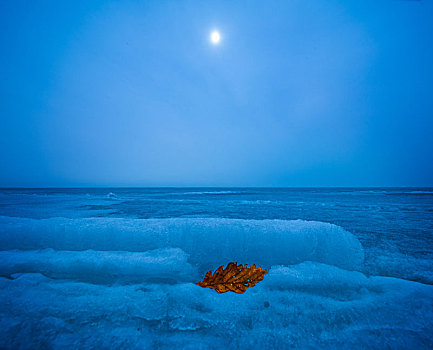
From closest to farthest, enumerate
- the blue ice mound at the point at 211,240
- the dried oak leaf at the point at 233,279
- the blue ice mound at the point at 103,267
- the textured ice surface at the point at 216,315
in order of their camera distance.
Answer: the textured ice surface at the point at 216,315, the dried oak leaf at the point at 233,279, the blue ice mound at the point at 103,267, the blue ice mound at the point at 211,240

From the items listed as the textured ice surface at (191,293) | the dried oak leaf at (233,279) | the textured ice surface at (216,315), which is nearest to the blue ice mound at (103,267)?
the textured ice surface at (191,293)

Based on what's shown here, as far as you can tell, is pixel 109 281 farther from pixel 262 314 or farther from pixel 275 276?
pixel 275 276

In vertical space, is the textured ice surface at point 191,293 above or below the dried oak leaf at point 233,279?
above

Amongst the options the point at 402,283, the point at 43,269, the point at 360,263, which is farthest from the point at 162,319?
the point at 360,263

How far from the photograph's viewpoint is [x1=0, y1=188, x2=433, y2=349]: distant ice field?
3.69ft

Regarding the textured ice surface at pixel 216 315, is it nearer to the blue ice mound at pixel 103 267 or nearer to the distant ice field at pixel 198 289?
the distant ice field at pixel 198 289

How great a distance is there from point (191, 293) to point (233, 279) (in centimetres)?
51

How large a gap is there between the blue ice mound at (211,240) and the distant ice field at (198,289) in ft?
0.05

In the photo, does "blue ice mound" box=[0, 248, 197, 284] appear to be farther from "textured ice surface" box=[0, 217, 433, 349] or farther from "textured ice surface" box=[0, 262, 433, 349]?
"textured ice surface" box=[0, 262, 433, 349]

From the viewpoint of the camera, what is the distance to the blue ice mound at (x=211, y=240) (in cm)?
238

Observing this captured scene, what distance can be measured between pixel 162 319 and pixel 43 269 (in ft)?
5.17

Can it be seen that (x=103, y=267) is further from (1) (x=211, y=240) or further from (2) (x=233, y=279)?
(2) (x=233, y=279)

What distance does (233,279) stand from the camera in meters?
1.89

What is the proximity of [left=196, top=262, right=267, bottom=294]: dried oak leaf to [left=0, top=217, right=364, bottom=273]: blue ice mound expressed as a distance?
282mm
